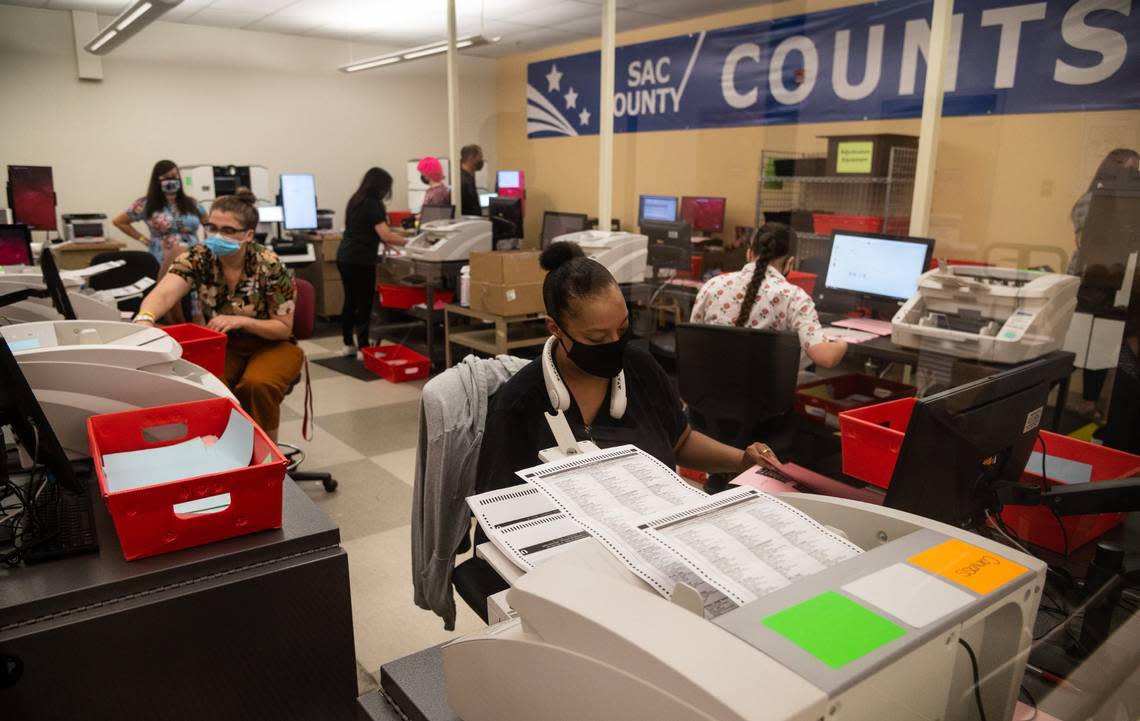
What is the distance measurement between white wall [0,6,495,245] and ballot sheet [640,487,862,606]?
7.72 metres

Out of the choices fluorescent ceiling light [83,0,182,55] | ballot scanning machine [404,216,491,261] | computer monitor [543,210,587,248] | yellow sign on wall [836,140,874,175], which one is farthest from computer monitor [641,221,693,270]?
fluorescent ceiling light [83,0,182,55]

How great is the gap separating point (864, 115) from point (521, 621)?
5457 mm

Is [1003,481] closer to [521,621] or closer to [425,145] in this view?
[521,621]

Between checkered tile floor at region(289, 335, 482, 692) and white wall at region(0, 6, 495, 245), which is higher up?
white wall at region(0, 6, 495, 245)

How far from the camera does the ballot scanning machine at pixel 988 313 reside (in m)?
2.70

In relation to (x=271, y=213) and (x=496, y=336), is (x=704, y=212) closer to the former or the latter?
(x=496, y=336)

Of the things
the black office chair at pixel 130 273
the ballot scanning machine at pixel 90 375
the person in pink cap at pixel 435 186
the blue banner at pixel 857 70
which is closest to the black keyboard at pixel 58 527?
the ballot scanning machine at pixel 90 375

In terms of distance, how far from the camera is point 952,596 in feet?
2.23

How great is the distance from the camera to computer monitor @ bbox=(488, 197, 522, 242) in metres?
5.58

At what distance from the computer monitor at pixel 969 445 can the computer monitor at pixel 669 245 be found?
3.69 m

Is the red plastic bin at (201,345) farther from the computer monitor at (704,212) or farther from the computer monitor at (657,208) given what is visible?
the computer monitor at (657,208)

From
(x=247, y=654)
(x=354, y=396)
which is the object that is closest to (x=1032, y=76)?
(x=354, y=396)

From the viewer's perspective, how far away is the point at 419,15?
6625 mm

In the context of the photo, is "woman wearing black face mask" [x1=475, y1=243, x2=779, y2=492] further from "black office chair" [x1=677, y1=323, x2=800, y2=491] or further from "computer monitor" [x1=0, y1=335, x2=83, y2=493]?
"black office chair" [x1=677, y1=323, x2=800, y2=491]
